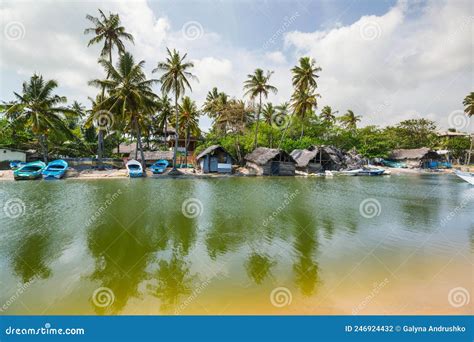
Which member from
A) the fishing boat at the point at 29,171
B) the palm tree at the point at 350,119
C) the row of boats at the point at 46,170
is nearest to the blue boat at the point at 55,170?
the row of boats at the point at 46,170

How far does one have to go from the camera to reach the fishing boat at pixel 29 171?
90.3 feet

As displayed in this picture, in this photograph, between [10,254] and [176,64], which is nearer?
[10,254]

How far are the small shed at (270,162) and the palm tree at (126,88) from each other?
659 inches

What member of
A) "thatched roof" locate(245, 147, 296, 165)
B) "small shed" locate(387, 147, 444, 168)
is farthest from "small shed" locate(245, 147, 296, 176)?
"small shed" locate(387, 147, 444, 168)

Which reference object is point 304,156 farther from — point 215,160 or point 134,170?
point 134,170

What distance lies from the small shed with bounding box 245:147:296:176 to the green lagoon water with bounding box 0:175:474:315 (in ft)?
77.7

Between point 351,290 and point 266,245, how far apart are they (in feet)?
11.5

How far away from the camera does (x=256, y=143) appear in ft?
144

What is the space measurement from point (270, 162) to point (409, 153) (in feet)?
132

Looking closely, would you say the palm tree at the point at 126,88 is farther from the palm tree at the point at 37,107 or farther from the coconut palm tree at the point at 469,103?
the coconut palm tree at the point at 469,103

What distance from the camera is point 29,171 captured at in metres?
29.2

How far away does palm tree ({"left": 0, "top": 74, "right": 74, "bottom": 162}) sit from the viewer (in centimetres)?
2977
